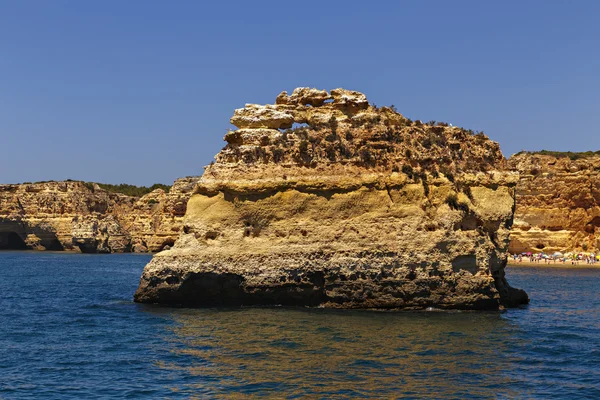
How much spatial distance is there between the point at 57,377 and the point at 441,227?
1494 cm

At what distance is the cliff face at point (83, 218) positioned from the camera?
85.9 metres

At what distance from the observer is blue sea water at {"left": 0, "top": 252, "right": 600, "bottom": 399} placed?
50.8ft

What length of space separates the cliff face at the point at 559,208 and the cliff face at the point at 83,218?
40792mm

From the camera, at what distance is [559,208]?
69.6 meters

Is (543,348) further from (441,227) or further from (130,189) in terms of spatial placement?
(130,189)

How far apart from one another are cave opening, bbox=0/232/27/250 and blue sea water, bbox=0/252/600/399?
7339cm

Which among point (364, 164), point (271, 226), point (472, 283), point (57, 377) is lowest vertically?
point (57, 377)

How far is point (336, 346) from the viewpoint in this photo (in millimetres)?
19219

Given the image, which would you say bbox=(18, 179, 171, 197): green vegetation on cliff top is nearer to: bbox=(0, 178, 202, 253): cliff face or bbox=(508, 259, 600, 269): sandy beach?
bbox=(0, 178, 202, 253): cliff face

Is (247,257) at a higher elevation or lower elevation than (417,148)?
lower

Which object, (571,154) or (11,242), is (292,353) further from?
(11,242)

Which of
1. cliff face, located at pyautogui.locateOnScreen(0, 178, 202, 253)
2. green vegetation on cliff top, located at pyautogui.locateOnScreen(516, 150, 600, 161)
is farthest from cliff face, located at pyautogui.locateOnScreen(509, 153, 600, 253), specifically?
cliff face, located at pyautogui.locateOnScreen(0, 178, 202, 253)

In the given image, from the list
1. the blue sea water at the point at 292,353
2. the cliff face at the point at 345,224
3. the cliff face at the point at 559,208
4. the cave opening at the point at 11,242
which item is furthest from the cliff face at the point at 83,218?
the cliff face at the point at 345,224

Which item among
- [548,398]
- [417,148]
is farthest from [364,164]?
[548,398]
